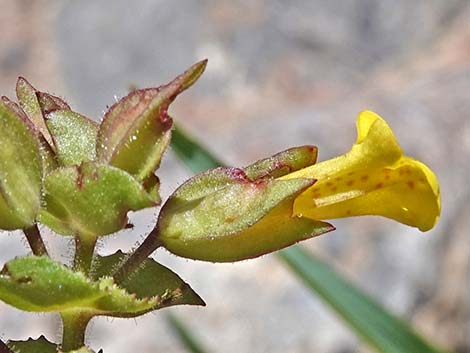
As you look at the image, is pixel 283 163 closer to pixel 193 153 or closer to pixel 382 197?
pixel 382 197

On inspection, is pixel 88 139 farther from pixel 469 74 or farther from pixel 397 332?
pixel 469 74

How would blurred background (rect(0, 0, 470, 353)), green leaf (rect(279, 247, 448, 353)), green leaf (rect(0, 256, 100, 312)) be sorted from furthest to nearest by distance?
blurred background (rect(0, 0, 470, 353)) → green leaf (rect(279, 247, 448, 353)) → green leaf (rect(0, 256, 100, 312))

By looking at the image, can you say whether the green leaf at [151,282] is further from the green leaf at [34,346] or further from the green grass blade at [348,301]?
the green grass blade at [348,301]

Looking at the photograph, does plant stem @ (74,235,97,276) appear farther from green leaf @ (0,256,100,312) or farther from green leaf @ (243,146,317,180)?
green leaf @ (243,146,317,180)

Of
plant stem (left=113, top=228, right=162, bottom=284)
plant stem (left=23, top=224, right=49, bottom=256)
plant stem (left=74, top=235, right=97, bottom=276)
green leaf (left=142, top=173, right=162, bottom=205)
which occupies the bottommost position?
plant stem (left=113, top=228, right=162, bottom=284)

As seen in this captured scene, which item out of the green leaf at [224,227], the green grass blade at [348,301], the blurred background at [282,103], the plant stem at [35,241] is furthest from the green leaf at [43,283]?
the blurred background at [282,103]

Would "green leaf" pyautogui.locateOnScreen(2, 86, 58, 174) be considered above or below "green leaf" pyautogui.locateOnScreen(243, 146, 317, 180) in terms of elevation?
above

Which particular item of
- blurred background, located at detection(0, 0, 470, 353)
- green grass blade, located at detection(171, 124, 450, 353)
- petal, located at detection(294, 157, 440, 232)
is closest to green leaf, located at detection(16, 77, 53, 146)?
petal, located at detection(294, 157, 440, 232)

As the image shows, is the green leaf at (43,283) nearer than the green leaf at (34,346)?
Yes

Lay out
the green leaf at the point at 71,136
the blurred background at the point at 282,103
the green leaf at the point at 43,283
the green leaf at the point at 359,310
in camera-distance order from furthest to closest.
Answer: the blurred background at the point at 282,103 < the green leaf at the point at 359,310 < the green leaf at the point at 71,136 < the green leaf at the point at 43,283
